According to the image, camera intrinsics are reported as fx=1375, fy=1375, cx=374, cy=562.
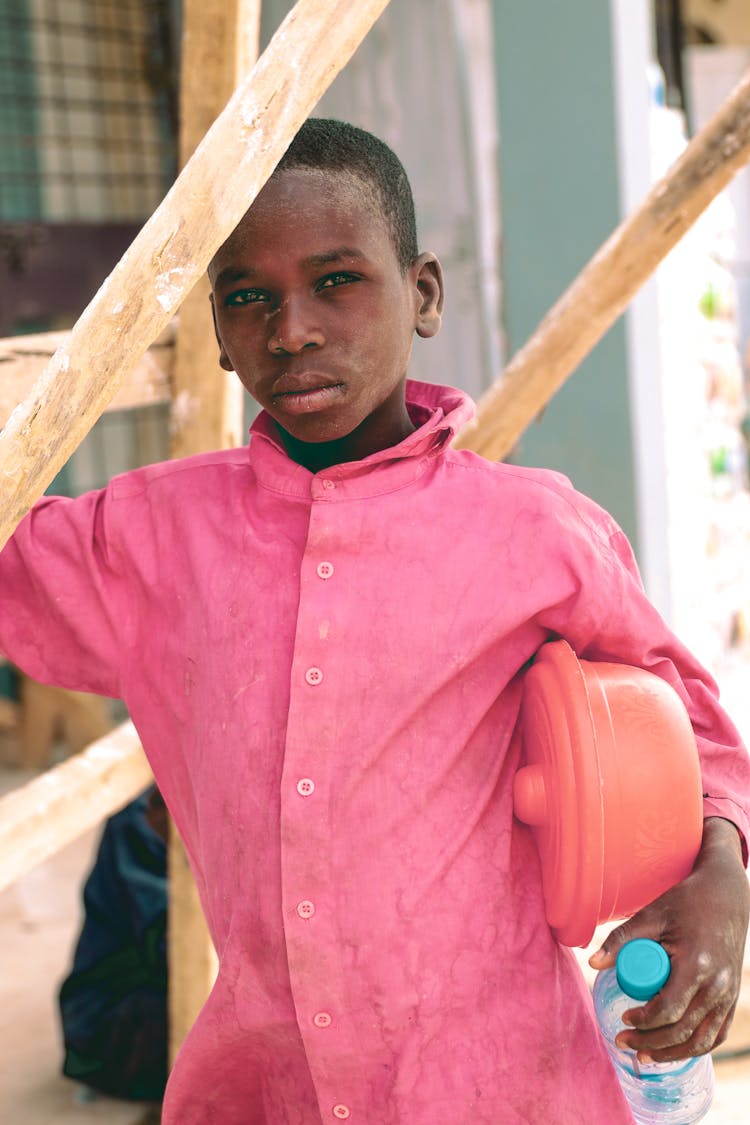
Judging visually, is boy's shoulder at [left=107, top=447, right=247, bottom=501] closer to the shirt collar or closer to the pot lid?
the shirt collar

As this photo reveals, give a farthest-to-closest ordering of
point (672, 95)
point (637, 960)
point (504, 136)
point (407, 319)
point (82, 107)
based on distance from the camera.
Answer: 1. point (672, 95)
2. point (82, 107)
3. point (504, 136)
4. point (407, 319)
5. point (637, 960)

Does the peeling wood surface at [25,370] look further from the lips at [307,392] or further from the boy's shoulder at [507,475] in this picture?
the boy's shoulder at [507,475]

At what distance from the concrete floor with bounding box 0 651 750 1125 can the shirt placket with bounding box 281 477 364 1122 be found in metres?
1.54

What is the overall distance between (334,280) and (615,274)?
2.73 feet

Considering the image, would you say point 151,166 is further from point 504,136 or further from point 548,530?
point 548,530

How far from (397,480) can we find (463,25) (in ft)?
10.4

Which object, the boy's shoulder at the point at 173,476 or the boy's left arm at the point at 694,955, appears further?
the boy's shoulder at the point at 173,476

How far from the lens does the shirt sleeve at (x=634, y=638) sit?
139 cm

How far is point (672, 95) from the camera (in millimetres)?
7535

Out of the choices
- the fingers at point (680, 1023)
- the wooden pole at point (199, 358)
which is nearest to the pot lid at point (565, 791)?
the fingers at point (680, 1023)

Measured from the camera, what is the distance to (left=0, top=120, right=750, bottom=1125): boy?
134 centimetres

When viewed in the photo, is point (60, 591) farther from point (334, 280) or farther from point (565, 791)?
point (565, 791)

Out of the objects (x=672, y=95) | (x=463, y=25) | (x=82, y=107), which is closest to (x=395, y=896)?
(x=463, y=25)

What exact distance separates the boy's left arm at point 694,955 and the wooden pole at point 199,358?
41.1 inches
